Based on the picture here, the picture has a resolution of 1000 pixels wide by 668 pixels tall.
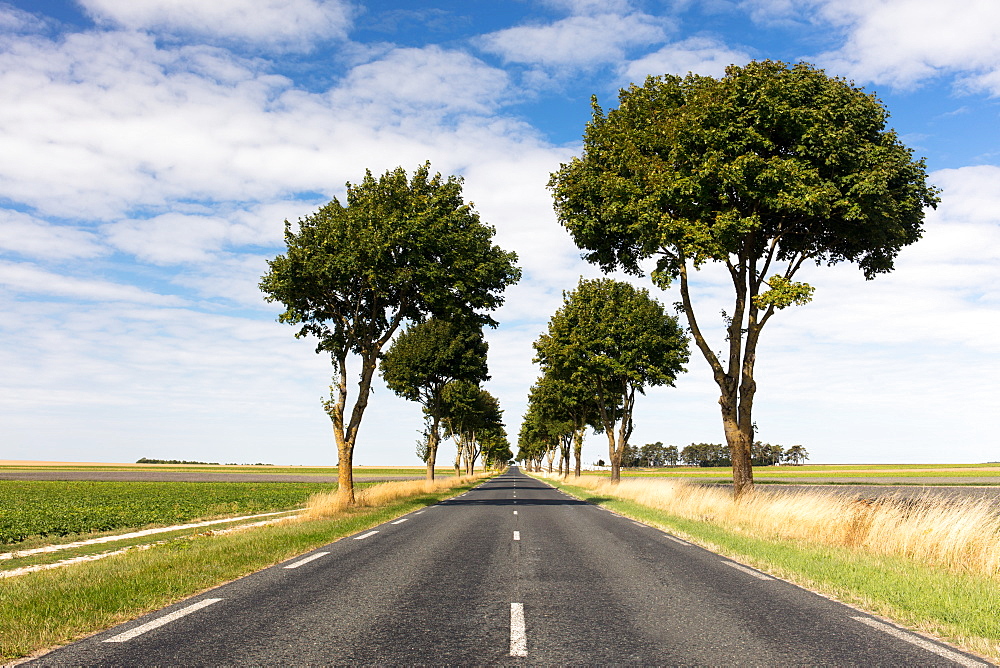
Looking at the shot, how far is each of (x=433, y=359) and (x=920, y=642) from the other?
39.7 meters

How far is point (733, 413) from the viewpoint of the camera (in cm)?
2167

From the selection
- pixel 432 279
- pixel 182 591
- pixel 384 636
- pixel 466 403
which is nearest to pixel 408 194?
pixel 432 279

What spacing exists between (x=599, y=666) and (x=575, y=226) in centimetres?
2001

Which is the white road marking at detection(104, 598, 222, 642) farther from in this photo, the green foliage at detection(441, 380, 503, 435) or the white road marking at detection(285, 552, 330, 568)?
the green foliage at detection(441, 380, 503, 435)

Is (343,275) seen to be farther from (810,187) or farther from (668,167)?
(810,187)

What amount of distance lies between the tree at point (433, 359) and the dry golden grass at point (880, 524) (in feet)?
85.3

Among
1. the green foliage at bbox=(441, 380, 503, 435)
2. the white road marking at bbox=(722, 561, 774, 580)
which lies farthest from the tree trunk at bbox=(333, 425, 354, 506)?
the green foliage at bbox=(441, 380, 503, 435)

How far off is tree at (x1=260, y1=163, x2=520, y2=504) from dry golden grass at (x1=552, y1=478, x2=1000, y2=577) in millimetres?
12415

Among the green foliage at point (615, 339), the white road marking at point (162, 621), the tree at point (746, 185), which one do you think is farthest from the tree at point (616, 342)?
the white road marking at point (162, 621)

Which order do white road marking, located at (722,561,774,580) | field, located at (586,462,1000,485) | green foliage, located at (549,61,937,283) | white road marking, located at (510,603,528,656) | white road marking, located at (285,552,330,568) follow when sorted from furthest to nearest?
field, located at (586,462,1000,485), green foliage, located at (549,61,937,283), white road marking, located at (285,552,330,568), white road marking, located at (722,561,774,580), white road marking, located at (510,603,528,656)

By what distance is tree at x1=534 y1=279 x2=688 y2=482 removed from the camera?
133 feet

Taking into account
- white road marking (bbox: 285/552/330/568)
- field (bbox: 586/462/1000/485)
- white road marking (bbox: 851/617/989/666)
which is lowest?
field (bbox: 586/462/1000/485)

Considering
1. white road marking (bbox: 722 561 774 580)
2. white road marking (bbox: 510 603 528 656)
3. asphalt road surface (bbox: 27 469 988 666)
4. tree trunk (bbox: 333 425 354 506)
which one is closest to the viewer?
asphalt road surface (bbox: 27 469 988 666)

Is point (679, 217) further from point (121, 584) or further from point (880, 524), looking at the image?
point (121, 584)
